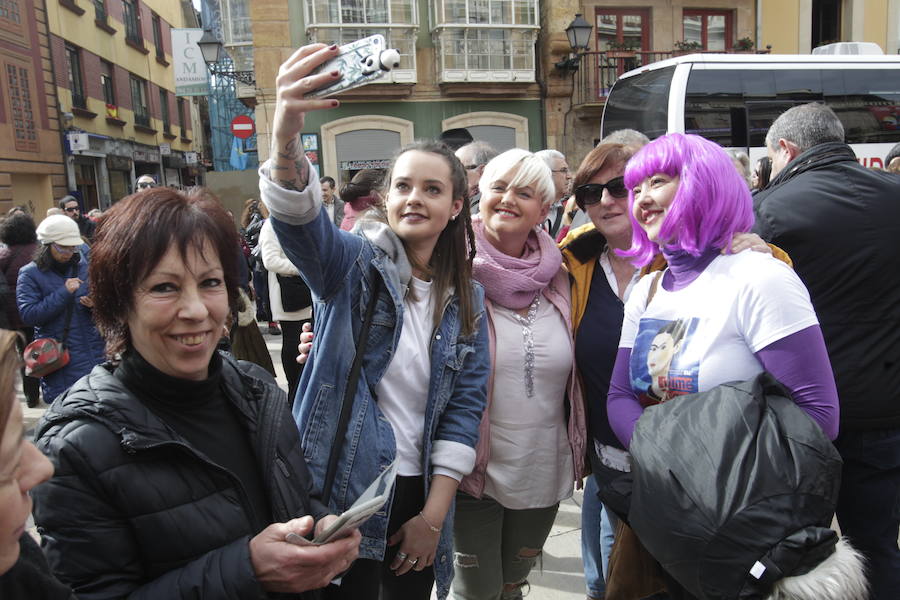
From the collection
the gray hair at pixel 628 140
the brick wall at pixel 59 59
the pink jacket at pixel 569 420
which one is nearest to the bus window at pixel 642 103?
the gray hair at pixel 628 140

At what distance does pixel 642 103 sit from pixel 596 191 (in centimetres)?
934

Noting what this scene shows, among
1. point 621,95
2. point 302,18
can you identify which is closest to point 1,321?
point 621,95

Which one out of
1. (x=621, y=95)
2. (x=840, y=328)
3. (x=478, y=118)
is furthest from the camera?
(x=478, y=118)

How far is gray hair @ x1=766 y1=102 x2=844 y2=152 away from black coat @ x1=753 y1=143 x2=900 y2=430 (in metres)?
0.32

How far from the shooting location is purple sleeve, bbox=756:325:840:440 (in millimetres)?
1561

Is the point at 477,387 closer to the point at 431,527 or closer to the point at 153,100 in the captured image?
the point at 431,527

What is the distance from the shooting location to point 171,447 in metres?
1.25

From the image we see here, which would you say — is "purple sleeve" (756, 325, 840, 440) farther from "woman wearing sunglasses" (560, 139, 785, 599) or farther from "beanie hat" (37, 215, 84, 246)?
"beanie hat" (37, 215, 84, 246)

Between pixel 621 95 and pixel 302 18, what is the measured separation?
862 centimetres

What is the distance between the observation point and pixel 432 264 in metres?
2.09

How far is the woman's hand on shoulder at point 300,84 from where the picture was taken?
1.38 m

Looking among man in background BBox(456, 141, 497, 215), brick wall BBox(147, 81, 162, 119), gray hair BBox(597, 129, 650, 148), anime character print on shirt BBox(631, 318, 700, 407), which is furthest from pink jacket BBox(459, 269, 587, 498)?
brick wall BBox(147, 81, 162, 119)

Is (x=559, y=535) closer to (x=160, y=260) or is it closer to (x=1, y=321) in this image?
(x=160, y=260)

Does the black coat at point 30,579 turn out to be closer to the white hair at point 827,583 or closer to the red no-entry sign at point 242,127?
the white hair at point 827,583
